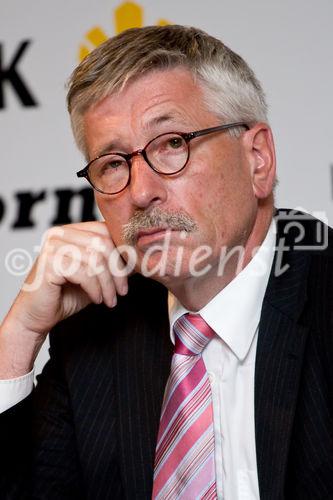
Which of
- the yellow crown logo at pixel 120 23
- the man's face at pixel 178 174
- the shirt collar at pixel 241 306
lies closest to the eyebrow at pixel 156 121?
the man's face at pixel 178 174

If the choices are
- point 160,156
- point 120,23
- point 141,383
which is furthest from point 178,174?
point 120,23

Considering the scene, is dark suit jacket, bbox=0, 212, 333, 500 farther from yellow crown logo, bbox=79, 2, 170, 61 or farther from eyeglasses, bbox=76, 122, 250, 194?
yellow crown logo, bbox=79, 2, 170, 61

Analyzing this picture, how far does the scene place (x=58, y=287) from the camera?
53.6 inches

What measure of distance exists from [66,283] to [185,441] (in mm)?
377

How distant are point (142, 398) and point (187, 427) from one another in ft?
0.43

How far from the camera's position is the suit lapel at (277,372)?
1157mm

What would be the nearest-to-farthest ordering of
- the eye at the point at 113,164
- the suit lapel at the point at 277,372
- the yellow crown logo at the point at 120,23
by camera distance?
1. the suit lapel at the point at 277,372
2. the eye at the point at 113,164
3. the yellow crown logo at the point at 120,23

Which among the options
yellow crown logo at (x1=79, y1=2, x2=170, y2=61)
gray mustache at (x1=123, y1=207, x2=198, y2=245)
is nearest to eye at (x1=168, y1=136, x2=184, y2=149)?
gray mustache at (x1=123, y1=207, x2=198, y2=245)

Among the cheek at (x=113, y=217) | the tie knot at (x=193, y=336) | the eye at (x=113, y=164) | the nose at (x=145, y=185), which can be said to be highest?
the eye at (x=113, y=164)

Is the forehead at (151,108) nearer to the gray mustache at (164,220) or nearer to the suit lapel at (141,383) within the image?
the gray mustache at (164,220)

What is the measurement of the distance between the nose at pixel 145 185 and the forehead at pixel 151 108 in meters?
0.04

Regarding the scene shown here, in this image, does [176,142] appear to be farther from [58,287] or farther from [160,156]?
[58,287]

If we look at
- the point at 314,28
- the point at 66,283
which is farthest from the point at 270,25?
the point at 66,283

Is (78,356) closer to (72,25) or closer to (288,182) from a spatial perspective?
(288,182)
